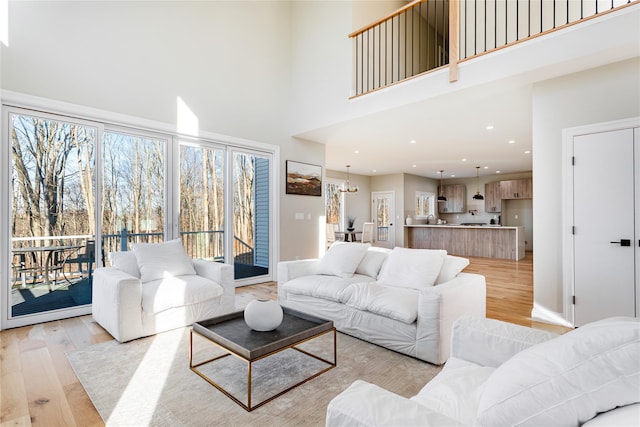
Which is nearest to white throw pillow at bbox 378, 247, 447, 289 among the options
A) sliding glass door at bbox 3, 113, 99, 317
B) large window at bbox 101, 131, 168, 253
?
large window at bbox 101, 131, 168, 253

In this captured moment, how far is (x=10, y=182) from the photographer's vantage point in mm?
3209

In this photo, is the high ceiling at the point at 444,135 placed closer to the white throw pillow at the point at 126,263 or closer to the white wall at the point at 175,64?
the white wall at the point at 175,64

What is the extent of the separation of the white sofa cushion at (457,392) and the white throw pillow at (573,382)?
27cm

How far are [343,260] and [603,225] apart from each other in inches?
101

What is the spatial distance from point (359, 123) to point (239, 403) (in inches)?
161

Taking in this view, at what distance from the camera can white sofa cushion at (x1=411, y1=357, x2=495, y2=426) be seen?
117 centimetres

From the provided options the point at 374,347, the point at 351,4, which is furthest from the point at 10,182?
A: the point at 351,4

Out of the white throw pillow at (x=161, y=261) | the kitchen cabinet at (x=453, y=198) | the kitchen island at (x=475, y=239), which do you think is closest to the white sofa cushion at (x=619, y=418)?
the white throw pillow at (x=161, y=261)

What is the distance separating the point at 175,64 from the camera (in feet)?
14.2

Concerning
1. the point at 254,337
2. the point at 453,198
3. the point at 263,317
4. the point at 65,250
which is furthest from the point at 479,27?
the point at 453,198

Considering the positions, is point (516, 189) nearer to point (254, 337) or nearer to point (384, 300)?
point (384, 300)

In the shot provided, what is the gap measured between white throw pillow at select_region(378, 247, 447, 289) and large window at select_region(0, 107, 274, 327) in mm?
2714

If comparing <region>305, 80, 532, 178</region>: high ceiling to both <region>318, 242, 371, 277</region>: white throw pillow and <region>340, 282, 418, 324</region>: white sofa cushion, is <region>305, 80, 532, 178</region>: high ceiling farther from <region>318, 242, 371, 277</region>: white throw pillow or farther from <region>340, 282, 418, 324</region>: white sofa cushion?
<region>340, 282, 418, 324</region>: white sofa cushion

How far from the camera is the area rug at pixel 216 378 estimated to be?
1809mm
